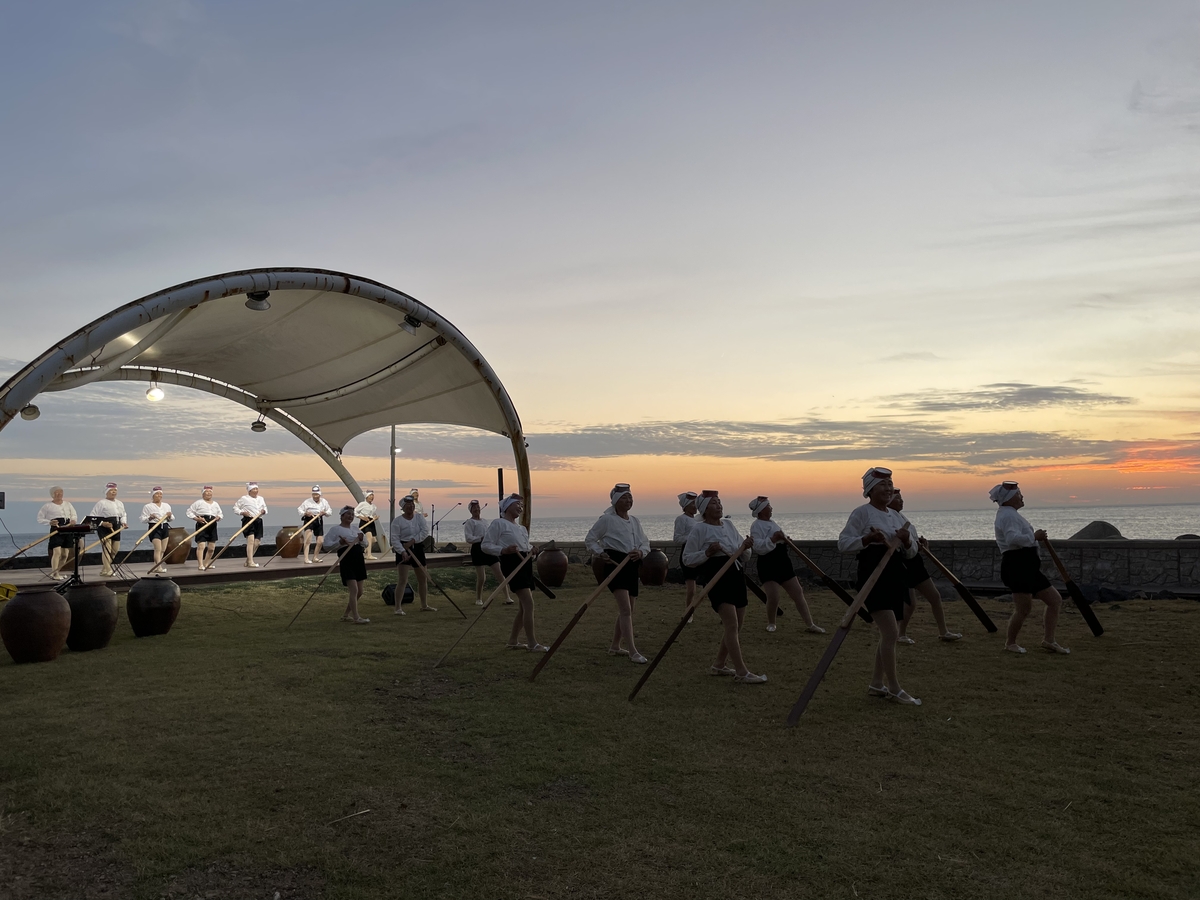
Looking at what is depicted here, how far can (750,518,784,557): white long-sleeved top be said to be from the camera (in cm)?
878

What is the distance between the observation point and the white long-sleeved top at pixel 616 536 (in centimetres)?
782

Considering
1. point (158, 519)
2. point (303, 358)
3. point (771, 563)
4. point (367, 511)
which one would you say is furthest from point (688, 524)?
point (158, 519)

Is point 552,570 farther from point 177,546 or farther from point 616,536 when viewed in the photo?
point 616,536

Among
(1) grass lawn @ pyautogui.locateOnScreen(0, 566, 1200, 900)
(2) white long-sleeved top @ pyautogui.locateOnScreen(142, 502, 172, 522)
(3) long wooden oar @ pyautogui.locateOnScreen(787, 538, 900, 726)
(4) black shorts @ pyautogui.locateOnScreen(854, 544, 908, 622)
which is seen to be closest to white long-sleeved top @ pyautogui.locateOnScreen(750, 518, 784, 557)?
(1) grass lawn @ pyautogui.locateOnScreen(0, 566, 1200, 900)

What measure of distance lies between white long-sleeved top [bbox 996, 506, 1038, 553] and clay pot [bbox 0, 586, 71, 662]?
952 cm

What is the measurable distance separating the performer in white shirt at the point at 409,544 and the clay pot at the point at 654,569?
4955mm

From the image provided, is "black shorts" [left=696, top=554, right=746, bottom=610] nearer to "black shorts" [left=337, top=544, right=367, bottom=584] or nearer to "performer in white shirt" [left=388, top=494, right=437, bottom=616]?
"black shorts" [left=337, top=544, right=367, bottom=584]

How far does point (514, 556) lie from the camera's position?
862cm

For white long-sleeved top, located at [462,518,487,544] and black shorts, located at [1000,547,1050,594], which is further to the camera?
white long-sleeved top, located at [462,518,487,544]

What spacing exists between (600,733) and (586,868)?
1.98 meters

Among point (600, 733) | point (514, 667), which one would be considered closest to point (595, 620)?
point (514, 667)

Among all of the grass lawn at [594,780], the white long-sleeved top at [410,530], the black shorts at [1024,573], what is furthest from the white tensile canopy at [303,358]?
the black shorts at [1024,573]

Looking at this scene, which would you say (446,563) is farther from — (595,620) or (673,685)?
(673,685)

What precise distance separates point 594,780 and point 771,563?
5555 mm
